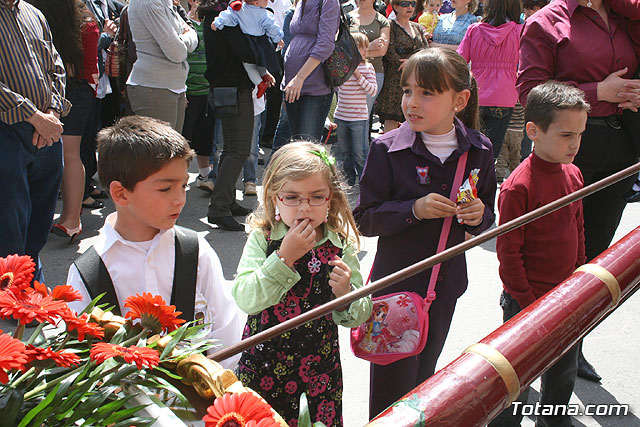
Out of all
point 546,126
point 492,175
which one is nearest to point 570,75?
point 546,126

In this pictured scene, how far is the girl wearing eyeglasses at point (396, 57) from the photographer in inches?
241

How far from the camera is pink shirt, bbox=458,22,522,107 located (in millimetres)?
5570

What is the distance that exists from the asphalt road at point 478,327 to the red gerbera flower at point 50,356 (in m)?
1.89

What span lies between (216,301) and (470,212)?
0.89 m

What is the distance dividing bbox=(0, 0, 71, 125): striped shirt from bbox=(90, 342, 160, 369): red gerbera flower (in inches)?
94.7

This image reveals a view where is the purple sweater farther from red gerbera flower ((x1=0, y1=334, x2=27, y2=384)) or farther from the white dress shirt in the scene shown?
red gerbera flower ((x1=0, y1=334, x2=27, y2=384))

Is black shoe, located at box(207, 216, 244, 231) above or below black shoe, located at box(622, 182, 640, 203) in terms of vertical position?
below

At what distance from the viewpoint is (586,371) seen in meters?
2.99

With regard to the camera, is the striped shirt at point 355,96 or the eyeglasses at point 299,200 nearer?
the eyeglasses at point 299,200

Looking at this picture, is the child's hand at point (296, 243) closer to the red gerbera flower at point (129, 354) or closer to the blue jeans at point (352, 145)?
the red gerbera flower at point (129, 354)

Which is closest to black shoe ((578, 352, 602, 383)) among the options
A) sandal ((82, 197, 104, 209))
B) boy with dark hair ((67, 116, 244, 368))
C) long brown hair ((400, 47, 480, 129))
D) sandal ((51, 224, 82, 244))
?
long brown hair ((400, 47, 480, 129))

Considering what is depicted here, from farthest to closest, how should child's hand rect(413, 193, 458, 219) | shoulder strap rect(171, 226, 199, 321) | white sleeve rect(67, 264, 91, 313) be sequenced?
1. child's hand rect(413, 193, 458, 219)
2. shoulder strap rect(171, 226, 199, 321)
3. white sleeve rect(67, 264, 91, 313)

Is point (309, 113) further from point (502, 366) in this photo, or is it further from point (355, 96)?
point (502, 366)

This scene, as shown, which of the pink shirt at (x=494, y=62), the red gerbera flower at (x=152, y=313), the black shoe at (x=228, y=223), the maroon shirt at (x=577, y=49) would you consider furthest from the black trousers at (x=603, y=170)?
the pink shirt at (x=494, y=62)
